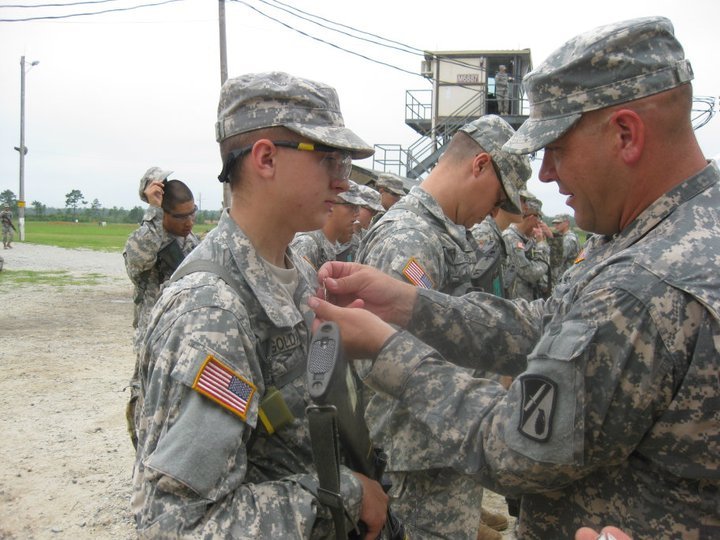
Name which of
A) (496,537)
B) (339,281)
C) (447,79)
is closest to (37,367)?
(496,537)

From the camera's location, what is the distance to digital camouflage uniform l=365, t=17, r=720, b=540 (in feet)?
4.98

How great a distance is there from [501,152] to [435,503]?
197 centimetres

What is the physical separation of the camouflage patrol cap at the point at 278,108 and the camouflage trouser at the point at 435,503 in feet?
6.02

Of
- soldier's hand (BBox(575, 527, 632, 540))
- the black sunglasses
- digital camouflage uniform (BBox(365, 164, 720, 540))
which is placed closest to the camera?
soldier's hand (BBox(575, 527, 632, 540))

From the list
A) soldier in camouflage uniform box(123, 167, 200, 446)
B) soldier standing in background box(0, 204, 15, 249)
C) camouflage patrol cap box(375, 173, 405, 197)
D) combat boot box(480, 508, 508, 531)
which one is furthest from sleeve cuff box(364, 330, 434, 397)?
soldier standing in background box(0, 204, 15, 249)

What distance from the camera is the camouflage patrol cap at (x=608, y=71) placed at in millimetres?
1666

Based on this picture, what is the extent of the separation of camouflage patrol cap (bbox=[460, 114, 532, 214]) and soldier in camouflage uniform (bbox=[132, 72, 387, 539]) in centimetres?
152

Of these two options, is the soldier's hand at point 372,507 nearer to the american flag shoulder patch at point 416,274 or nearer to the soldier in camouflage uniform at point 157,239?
Answer: the american flag shoulder patch at point 416,274

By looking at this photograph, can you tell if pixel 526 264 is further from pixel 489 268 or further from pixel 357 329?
pixel 357 329

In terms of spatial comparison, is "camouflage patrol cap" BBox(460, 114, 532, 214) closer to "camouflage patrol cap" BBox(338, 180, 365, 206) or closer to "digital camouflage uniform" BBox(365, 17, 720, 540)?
"digital camouflage uniform" BBox(365, 17, 720, 540)

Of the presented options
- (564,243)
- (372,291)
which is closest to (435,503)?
(372,291)

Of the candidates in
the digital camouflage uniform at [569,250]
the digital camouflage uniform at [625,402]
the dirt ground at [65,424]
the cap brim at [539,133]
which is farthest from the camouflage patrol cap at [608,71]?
the digital camouflage uniform at [569,250]

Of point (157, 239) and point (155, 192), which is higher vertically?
point (155, 192)

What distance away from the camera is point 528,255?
8062 mm
